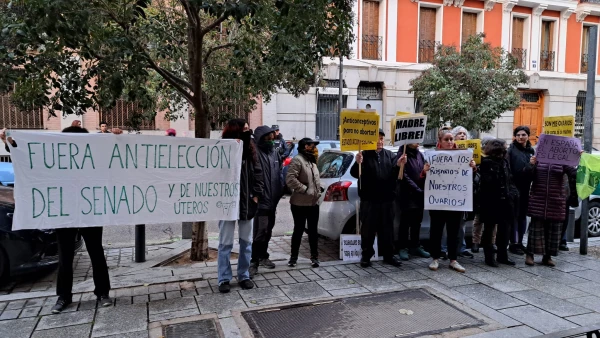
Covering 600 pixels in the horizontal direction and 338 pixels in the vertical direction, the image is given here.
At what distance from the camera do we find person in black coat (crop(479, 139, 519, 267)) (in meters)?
5.84

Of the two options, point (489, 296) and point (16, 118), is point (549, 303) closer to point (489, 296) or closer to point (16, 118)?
point (489, 296)

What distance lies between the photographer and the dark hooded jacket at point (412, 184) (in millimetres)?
6020

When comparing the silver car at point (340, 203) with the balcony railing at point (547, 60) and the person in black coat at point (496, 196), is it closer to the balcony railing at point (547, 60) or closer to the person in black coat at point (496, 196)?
the person in black coat at point (496, 196)

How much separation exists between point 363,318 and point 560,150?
12.4 ft

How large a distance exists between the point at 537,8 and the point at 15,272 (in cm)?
2538

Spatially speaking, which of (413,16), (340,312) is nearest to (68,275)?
(340,312)

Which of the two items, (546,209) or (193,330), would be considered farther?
(546,209)

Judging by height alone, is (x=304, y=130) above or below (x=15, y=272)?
above

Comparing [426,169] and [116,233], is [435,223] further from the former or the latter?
[116,233]

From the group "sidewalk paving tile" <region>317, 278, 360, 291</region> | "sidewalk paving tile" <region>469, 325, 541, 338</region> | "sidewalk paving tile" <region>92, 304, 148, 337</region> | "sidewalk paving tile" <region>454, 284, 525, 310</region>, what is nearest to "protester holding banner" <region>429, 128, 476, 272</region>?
"sidewalk paving tile" <region>454, 284, 525, 310</region>

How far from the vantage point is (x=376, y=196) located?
5.80 metres

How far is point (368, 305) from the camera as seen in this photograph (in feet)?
15.0

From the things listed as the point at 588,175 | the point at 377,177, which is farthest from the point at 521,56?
the point at 377,177

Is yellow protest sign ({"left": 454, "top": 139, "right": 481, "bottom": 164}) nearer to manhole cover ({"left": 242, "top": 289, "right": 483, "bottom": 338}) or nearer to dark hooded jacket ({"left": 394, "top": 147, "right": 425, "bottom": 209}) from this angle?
dark hooded jacket ({"left": 394, "top": 147, "right": 425, "bottom": 209})
